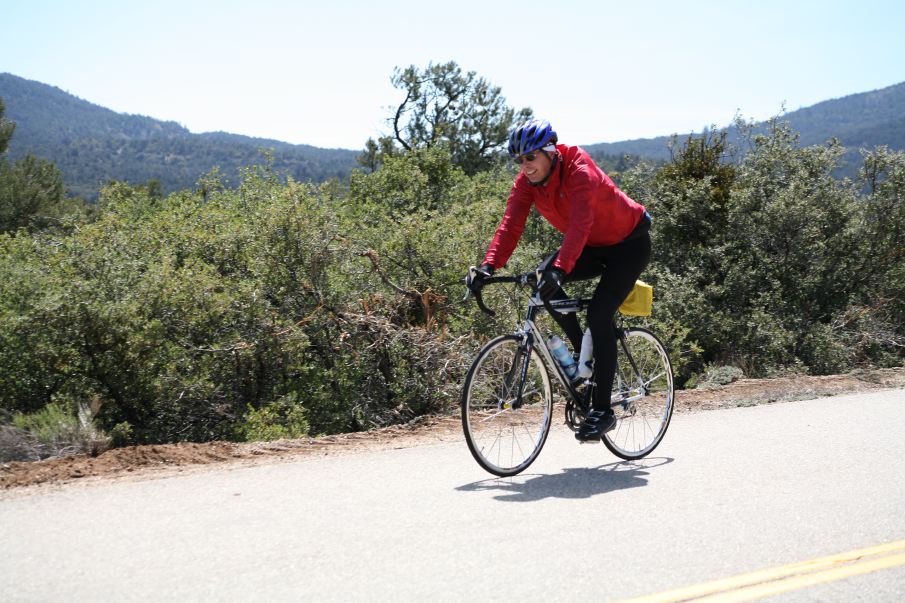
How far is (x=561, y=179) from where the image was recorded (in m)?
5.50

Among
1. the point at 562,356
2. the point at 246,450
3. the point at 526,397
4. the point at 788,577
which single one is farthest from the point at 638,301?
the point at 246,450

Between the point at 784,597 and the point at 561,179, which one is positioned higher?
the point at 561,179

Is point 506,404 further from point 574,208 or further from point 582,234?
point 574,208

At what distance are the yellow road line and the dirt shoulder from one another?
3.33m

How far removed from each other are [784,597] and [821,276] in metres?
14.2

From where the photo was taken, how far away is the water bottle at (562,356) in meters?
5.67

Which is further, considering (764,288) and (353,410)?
(764,288)

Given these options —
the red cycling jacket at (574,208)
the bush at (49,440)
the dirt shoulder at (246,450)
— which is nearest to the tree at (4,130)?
the bush at (49,440)

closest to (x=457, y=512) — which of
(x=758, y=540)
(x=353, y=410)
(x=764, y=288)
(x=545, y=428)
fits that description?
(x=545, y=428)

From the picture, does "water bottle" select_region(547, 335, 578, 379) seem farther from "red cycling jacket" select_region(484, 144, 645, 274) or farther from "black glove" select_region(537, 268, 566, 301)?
"red cycling jacket" select_region(484, 144, 645, 274)

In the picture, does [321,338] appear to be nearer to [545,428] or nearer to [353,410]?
[353,410]

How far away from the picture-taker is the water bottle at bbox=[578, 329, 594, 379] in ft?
18.6

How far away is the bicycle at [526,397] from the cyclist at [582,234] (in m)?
0.15

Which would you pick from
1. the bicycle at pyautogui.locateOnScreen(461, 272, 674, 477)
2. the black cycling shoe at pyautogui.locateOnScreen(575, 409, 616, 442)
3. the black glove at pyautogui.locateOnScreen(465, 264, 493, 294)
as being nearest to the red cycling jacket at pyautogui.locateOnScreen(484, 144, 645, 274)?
the black glove at pyautogui.locateOnScreen(465, 264, 493, 294)
